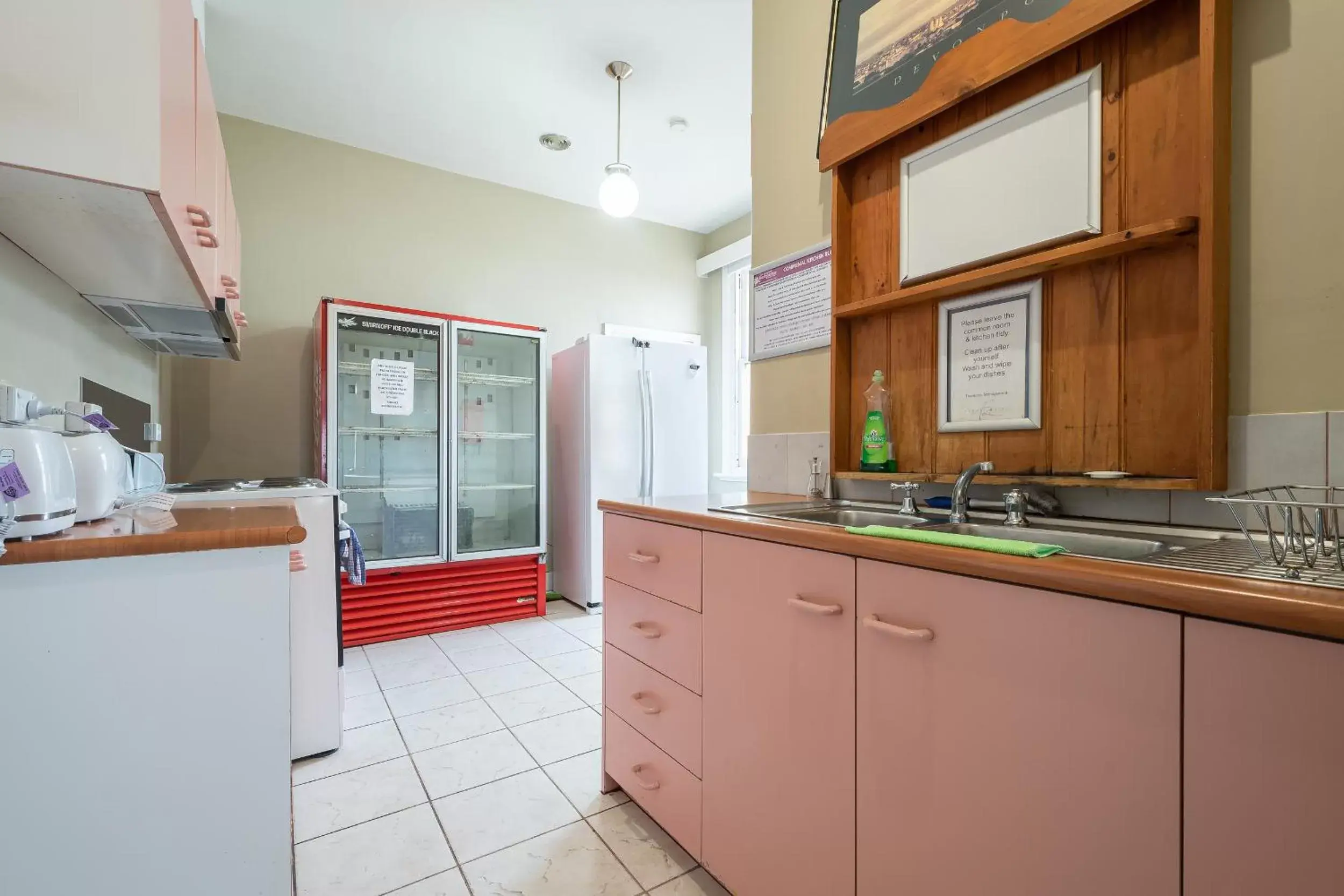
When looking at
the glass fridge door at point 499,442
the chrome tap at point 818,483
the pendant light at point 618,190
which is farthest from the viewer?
the glass fridge door at point 499,442

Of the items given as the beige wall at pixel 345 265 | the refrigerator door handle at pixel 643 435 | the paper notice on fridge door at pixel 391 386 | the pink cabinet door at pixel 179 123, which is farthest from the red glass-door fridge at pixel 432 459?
the pink cabinet door at pixel 179 123

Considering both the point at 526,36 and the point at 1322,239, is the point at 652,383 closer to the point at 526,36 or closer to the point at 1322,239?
the point at 526,36

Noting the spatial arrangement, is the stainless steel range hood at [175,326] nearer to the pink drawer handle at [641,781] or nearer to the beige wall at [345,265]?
the beige wall at [345,265]

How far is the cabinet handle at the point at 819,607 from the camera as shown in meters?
1.02

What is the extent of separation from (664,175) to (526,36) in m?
1.40

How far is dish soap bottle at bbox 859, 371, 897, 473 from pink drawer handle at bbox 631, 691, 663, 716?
0.82 meters

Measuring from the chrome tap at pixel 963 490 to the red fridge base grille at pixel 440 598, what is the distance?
8.95 feet

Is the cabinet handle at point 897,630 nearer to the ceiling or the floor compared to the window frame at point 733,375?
nearer to the floor

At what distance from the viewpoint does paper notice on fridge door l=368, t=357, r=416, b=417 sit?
10.3ft

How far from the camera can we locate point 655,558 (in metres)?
1.50

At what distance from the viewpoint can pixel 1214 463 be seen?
98 cm

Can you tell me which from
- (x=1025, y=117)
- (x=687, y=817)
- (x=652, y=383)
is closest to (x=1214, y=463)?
(x=1025, y=117)

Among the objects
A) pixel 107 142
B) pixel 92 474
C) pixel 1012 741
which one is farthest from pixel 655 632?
pixel 107 142

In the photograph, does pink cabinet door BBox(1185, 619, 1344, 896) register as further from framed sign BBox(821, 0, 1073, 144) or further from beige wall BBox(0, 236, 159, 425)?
beige wall BBox(0, 236, 159, 425)
